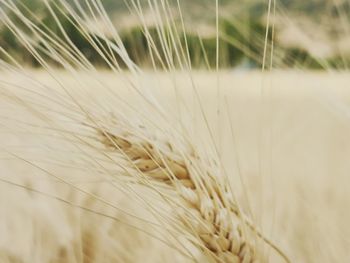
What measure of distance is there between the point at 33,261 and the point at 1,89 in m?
0.21

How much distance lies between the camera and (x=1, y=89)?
0.50 metres

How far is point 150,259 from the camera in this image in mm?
736

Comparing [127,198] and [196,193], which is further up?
[196,193]

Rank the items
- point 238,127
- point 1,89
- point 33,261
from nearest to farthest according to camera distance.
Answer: point 1,89 < point 33,261 < point 238,127

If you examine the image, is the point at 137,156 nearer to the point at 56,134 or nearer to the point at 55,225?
the point at 56,134

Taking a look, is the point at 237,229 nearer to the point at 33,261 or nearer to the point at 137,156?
the point at 137,156

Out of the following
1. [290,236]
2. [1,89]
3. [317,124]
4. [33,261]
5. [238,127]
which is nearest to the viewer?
[1,89]

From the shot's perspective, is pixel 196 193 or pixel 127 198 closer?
pixel 196 193

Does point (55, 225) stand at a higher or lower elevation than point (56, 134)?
lower

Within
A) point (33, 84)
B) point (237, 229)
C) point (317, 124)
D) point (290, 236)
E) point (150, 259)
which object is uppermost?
point (33, 84)

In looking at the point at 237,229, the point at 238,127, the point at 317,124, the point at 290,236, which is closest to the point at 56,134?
the point at 237,229

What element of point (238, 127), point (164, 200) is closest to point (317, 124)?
point (238, 127)

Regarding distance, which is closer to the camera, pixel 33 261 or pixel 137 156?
pixel 137 156

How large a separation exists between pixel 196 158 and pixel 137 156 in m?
0.04
